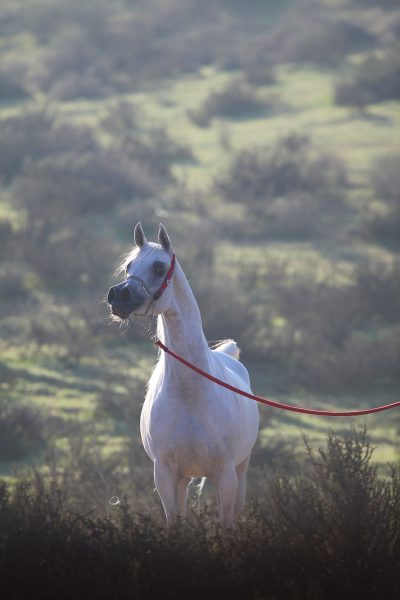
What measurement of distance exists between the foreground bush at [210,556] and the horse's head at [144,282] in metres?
1.11

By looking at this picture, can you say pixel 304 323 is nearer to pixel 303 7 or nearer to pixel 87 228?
pixel 87 228

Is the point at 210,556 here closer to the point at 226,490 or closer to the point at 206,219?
the point at 226,490

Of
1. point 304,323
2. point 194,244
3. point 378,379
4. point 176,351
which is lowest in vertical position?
point 176,351

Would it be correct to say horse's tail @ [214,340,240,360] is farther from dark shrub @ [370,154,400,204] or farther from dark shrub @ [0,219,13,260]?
dark shrub @ [370,154,400,204]

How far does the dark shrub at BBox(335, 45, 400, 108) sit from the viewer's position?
1158 inches

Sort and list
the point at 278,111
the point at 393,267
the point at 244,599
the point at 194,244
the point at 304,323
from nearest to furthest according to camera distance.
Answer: the point at 244,599, the point at 304,323, the point at 393,267, the point at 194,244, the point at 278,111

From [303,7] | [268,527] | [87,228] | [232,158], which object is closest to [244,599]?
[268,527]

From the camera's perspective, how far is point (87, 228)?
2069 centimetres

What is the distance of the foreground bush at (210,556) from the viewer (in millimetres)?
5523

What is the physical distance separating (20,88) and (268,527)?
3120cm

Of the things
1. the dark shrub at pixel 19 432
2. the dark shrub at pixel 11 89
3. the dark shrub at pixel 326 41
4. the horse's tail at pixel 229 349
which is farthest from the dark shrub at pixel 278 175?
the horse's tail at pixel 229 349

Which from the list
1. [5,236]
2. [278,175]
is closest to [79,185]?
[5,236]

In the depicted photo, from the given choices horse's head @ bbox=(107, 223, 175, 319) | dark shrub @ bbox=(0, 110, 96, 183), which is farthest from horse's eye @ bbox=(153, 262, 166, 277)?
dark shrub @ bbox=(0, 110, 96, 183)

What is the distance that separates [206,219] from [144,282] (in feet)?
49.4
